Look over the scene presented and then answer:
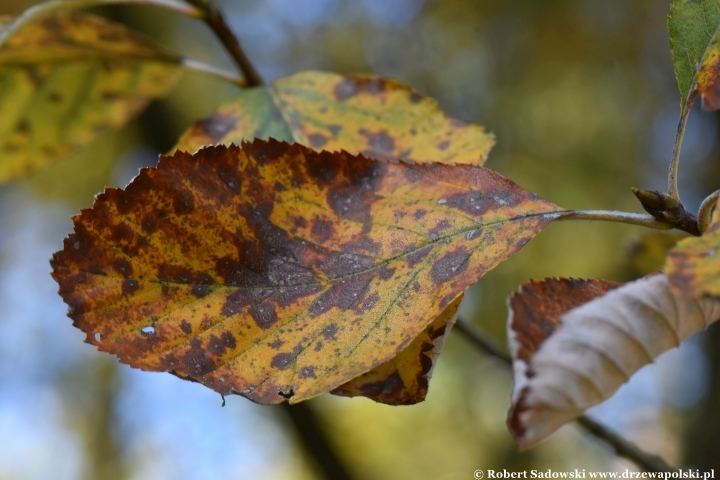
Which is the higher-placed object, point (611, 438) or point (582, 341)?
point (582, 341)

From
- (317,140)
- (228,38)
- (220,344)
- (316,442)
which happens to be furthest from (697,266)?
(316,442)

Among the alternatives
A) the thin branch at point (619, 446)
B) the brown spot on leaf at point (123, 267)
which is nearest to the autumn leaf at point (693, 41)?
the brown spot on leaf at point (123, 267)

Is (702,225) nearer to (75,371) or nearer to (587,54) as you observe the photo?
(587,54)

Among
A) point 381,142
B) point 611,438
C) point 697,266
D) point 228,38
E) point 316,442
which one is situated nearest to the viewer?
point 697,266

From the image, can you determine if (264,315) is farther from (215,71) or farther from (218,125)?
(215,71)

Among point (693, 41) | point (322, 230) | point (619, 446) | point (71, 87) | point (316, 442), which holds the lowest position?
Result: point (316, 442)
